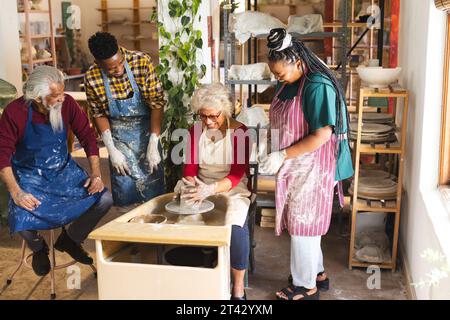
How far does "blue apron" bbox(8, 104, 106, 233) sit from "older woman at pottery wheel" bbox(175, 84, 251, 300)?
675 mm

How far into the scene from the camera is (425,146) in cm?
281

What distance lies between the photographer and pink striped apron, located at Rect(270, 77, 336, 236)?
2.81 m


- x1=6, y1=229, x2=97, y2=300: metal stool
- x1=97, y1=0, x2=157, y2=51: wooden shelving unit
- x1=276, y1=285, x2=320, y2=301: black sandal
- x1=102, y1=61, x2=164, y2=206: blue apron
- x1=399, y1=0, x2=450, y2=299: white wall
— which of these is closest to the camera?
x1=399, y1=0, x2=450, y2=299: white wall

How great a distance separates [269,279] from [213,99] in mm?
1224

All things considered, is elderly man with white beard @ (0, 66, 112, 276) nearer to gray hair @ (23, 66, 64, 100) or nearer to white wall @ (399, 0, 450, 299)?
gray hair @ (23, 66, 64, 100)

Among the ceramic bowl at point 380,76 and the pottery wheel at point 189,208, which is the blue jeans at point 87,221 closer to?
the pottery wheel at point 189,208

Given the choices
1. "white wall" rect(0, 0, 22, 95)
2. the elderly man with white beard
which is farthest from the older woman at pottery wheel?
"white wall" rect(0, 0, 22, 95)

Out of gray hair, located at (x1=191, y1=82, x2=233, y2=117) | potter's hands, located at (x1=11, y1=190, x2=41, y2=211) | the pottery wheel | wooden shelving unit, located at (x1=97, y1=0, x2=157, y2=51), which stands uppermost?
wooden shelving unit, located at (x1=97, y1=0, x2=157, y2=51)

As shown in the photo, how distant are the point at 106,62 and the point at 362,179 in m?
1.82

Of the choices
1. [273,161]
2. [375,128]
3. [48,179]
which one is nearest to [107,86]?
[48,179]

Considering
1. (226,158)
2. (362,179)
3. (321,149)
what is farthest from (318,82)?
(362,179)

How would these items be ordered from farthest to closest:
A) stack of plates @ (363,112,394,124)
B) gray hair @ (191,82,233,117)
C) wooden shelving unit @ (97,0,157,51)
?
wooden shelving unit @ (97,0,157,51), stack of plates @ (363,112,394,124), gray hair @ (191,82,233,117)

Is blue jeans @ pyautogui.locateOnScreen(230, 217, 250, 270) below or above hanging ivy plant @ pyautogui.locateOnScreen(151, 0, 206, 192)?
below
